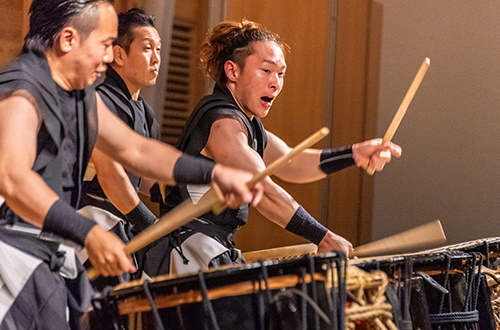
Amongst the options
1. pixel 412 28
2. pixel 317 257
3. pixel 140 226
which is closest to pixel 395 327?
pixel 317 257

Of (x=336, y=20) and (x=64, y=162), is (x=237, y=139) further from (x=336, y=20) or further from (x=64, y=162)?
(x=336, y=20)

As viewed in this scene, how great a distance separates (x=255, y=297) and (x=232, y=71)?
1.34 meters

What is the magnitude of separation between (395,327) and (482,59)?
3.08 m

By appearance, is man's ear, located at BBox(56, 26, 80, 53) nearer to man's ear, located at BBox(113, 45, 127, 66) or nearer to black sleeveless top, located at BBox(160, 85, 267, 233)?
black sleeveless top, located at BBox(160, 85, 267, 233)

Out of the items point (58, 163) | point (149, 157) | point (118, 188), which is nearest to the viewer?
point (58, 163)

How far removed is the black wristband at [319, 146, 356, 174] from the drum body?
4.08 feet

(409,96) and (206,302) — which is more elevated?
(409,96)

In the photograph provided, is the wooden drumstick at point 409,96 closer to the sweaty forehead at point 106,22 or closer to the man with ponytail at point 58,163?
the man with ponytail at point 58,163

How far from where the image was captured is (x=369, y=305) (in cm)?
146

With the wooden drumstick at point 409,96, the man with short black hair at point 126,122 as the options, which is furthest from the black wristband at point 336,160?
the man with short black hair at point 126,122

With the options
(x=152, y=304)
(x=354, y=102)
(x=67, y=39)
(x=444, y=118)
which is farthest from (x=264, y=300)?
(x=444, y=118)

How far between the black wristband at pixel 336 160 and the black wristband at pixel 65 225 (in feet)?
4.60

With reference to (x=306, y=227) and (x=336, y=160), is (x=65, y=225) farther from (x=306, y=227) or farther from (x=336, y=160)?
(x=336, y=160)

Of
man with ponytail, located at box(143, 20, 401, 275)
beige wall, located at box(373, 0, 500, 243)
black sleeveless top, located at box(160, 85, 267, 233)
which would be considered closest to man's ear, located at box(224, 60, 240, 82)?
man with ponytail, located at box(143, 20, 401, 275)
